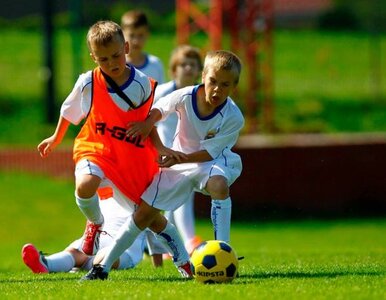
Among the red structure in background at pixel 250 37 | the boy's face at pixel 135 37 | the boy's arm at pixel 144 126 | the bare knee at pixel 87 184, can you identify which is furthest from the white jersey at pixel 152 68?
the red structure in background at pixel 250 37

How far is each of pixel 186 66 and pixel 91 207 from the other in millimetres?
3407

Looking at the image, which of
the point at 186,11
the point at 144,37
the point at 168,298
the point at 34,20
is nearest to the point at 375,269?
the point at 168,298

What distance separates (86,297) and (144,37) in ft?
18.2

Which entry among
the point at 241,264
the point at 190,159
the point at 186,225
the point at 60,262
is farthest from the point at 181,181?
the point at 186,225

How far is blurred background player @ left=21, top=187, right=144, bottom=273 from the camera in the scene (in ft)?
35.6

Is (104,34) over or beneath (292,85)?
over

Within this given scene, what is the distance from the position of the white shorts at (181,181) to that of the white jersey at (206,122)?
139 mm

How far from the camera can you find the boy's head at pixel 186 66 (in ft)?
42.3

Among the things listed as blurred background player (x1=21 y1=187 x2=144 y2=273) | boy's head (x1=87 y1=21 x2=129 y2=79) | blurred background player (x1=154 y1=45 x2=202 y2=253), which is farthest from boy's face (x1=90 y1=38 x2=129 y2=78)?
blurred background player (x1=154 y1=45 x2=202 y2=253)

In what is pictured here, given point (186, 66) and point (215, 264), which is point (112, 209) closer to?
point (186, 66)

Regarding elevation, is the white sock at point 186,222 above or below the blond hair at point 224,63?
below

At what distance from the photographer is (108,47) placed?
9.73 meters

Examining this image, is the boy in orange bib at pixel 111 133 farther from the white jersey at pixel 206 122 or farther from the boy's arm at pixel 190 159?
the white jersey at pixel 206 122

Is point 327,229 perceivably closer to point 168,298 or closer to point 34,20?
point 34,20
